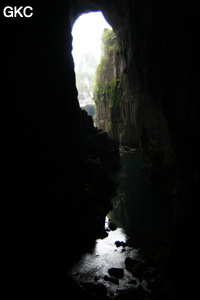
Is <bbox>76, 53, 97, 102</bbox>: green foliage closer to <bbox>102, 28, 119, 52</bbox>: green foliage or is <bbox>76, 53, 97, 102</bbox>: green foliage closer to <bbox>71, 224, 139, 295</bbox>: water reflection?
<bbox>102, 28, 119, 52</bbox>: green foliage

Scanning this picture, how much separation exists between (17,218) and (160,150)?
15217 mm

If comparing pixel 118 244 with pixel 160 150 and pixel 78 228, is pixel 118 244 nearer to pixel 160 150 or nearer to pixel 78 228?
pixel 78 228

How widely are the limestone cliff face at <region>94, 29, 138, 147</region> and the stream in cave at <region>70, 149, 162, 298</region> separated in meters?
24.7

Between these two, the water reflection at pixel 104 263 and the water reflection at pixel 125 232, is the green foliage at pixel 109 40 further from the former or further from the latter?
the water reflection at pixel 104 263

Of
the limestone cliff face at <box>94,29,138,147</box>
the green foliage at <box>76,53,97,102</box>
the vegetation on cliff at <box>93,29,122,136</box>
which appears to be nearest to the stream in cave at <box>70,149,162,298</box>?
the limestone cliff face at <box>94,29,138,147</box>

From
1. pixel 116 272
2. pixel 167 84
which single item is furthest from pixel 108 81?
pixel 116 272

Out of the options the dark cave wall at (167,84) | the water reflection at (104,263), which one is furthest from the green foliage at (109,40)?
the water reflection at (104,263)

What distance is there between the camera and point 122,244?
50.3ft

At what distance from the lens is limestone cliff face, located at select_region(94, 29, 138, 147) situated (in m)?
52.6

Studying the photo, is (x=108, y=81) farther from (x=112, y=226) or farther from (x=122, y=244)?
(x=122, y=244)

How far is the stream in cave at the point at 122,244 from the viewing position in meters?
12.1

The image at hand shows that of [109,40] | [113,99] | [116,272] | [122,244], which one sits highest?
[109,40]

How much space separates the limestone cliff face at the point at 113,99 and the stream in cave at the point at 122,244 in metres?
24.7

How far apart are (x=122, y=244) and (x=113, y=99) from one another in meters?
43.8
